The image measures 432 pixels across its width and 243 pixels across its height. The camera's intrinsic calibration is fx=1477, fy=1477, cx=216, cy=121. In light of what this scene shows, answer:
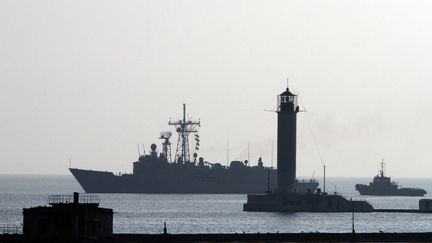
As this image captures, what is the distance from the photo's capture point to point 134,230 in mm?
121500

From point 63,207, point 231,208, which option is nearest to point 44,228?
point 63,207

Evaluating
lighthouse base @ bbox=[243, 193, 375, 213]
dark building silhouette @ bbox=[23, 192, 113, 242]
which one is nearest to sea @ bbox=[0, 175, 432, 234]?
lighthouse base @ bbox=[243, 193, 375, 213]

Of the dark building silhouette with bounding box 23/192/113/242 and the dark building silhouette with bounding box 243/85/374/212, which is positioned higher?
the dark building silhouette with bounding box 243/85/374/212

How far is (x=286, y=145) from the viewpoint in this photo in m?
162

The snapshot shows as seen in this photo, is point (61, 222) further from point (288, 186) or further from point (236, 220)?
point (288, 186)

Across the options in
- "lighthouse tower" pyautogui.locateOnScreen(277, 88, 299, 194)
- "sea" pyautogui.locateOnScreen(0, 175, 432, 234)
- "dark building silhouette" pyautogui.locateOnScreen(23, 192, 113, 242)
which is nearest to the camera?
"dark building silhouette" pyautogui.locateOnScreen(23, 192, 113, 242)

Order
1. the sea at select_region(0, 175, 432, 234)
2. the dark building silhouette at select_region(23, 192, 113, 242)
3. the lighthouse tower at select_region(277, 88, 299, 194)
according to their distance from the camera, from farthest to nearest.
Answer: the lighthouse tower at select_region(277, 88, 299, 194) < the sea at select_region(0, 175, 432, 234) < the dark building silhouette at select_region(23, 192, 113, 242)

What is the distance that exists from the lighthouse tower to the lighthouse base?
4.76 ft

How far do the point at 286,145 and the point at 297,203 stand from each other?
7044 millimetres

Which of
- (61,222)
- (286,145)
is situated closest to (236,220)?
(286,145)

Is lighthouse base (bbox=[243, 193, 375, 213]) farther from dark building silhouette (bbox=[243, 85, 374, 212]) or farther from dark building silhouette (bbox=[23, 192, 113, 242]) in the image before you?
dark building silhouette (bbox=[23, 192, 113, 242])

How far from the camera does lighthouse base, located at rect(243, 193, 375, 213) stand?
164 metres

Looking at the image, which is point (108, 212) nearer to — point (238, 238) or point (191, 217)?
point (238, 238)

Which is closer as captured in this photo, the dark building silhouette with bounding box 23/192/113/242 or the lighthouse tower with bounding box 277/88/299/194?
the dark building silhouette with bounding box 23/192/113/242
